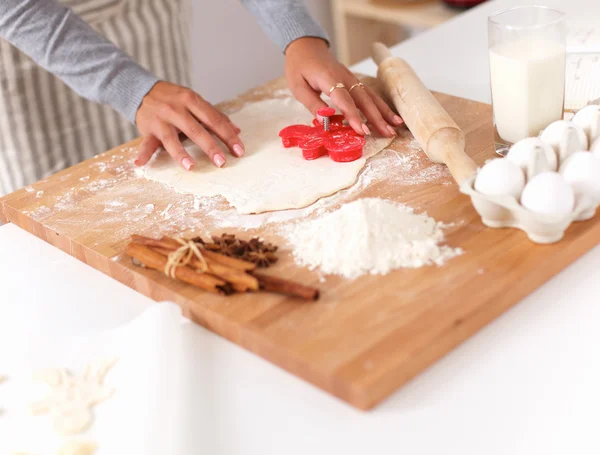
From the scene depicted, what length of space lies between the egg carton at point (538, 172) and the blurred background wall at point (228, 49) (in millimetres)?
2254

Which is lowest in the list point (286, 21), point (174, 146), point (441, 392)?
point (441, 392)

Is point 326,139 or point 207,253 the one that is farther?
point 326,139

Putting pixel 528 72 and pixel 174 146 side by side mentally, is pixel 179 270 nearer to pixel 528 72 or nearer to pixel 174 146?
pixel 174 146

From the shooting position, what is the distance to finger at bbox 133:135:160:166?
1.37m

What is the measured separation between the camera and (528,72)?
3.70ft

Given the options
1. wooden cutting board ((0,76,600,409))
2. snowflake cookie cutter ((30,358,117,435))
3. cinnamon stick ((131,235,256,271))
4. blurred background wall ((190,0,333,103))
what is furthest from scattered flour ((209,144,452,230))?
blurred background wall ((190,0,333,103))

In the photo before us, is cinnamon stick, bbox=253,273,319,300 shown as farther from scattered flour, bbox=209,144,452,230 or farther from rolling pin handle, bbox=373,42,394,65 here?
rolling pin handle, bbox=373,42,394,65

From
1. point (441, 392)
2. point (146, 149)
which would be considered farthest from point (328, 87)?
point (441, 392)

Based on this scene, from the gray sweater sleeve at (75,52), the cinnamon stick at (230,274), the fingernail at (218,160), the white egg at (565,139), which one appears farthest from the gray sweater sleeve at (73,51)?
the white egg at (565,139)

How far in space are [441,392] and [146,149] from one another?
80 cm

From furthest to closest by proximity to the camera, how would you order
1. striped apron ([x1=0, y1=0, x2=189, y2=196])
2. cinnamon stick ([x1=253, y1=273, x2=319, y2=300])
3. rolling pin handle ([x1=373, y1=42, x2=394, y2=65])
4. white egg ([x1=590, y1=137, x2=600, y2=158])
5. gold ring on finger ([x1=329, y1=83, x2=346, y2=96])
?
striped apron ([x1=0, y1=0, x2=189, y2=196])
rolling pin handle ([x1=373, y1=42, x2=394, y2=65])
gold ring on finger ([x1=329, y1=83, x2=346, y2=96])
white egg ([x1=590, y1=137, x2=600, y2=158])
cinnamon stick ([x1=253, y1=273, x2=319, y2=300])

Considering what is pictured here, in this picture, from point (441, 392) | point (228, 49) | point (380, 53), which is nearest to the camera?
point (441, 392)

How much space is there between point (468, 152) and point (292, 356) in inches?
24.0

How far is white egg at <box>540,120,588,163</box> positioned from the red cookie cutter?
0.35m
